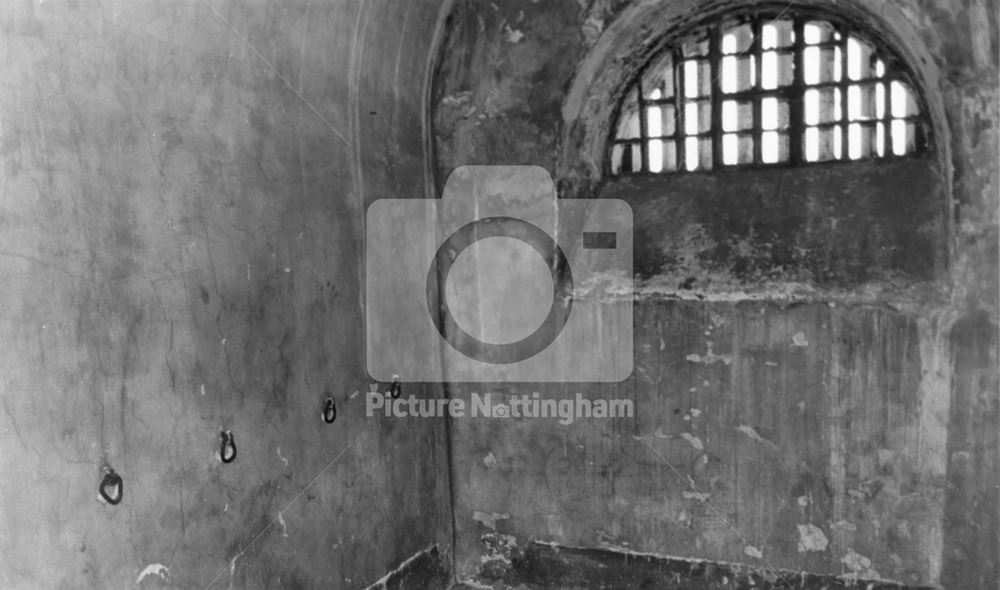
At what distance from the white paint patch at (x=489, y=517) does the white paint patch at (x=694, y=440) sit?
1.02m

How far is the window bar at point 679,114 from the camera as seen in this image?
409cm

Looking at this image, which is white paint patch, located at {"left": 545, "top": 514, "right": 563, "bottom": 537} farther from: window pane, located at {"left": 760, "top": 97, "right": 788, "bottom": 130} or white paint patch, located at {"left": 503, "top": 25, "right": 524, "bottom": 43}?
white paint patch, located at {"left": 503, "top": 25, "right": 524, "bottom": 43}

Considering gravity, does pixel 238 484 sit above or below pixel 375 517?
above

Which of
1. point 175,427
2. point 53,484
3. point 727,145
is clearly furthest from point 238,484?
point 727,145

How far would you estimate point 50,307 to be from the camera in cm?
230

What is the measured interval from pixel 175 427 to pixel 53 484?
0.45m

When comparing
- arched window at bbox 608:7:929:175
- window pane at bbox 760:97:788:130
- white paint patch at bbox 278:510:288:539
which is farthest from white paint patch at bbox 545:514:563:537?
window pane at bbox 760:97:788:130

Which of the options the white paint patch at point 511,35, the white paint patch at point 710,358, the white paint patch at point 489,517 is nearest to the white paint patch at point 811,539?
the white paint patch at point 710,358

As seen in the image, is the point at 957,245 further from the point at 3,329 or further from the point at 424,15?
the point at 3,329

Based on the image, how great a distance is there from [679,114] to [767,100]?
41cm

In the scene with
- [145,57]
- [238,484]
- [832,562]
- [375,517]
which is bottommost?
[832,562]

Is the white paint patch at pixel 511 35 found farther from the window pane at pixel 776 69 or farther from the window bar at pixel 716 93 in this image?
the window pane at pixel 776 69

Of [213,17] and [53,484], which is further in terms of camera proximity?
[213,17]

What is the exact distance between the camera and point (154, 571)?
262cm
